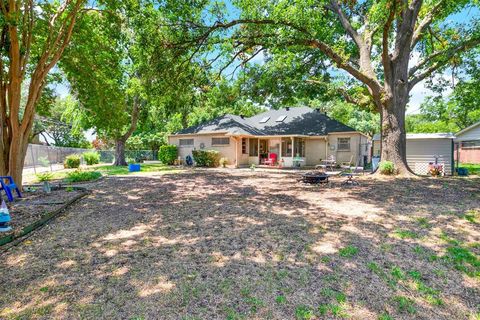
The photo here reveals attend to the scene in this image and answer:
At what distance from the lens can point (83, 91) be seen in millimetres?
12461

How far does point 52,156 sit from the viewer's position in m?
23.8

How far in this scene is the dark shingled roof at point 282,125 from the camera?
20969mm

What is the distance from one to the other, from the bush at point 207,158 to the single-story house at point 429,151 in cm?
1259

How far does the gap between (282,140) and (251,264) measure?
18.9 m

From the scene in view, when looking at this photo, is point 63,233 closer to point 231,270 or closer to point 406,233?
point 231,270

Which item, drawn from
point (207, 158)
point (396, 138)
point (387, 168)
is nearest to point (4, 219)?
point (387, 168)

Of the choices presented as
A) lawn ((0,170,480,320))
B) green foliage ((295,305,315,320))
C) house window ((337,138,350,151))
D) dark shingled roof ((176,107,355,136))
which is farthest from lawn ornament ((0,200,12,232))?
house window ((337,138,350,151))

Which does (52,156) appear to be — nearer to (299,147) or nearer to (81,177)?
(81,177)

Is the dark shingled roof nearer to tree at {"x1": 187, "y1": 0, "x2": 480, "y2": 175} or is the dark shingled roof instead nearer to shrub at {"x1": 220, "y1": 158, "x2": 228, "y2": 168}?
shrub at {"x1": 220, "y1": 158, "x2": 228, "y2": 168}

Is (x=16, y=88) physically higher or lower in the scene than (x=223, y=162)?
higher

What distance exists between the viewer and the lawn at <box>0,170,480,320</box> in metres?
2.79

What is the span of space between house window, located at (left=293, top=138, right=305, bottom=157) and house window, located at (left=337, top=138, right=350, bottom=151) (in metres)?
2.75

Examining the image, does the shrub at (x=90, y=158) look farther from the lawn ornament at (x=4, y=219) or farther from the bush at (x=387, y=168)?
the bush at (x=387, y=168)

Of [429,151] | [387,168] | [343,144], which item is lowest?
[387,168]
